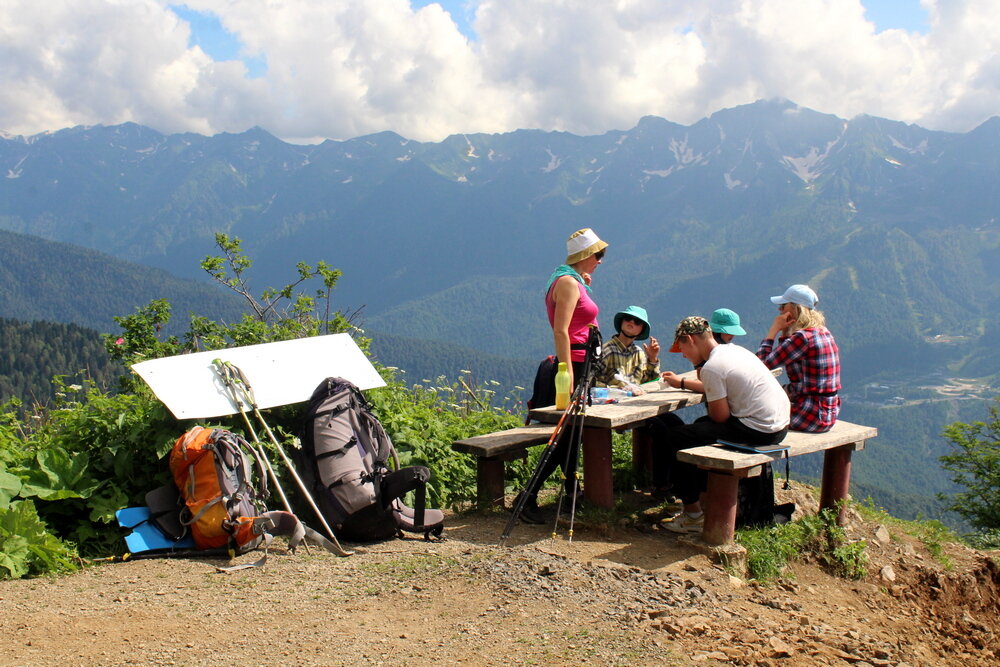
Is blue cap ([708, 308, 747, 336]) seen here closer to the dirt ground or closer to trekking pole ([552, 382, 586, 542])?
trekking pole ([552, 382, 586, 542])

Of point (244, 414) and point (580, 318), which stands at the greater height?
point (580, 318)

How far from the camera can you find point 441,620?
436cm

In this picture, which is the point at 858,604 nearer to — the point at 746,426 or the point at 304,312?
the point at 746,426

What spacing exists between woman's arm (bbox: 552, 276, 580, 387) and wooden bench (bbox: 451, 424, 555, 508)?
0.76 metres

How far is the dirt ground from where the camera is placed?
3973mm

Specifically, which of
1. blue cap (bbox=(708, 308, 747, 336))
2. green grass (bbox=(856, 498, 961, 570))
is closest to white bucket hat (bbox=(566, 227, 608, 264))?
blue cap (bbox=(708, 308, 747, 336))

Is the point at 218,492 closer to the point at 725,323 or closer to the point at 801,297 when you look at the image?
the point at 725,323

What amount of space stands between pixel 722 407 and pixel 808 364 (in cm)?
100

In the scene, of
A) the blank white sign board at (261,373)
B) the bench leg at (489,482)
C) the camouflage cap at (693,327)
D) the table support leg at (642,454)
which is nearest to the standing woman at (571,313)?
the bench leg at (489,482)

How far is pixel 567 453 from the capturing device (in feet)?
20.3

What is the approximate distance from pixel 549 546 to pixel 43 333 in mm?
92132

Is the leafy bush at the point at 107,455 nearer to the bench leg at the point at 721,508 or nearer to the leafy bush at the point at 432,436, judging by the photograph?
the leafy bush at the point at 432,436

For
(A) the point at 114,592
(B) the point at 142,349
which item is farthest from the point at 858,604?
(B) the point at 142,349

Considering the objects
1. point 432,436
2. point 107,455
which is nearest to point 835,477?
point 432,436
